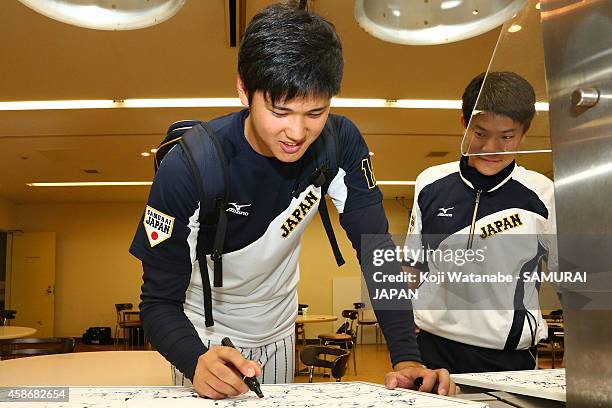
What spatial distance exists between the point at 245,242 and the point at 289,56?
0.42m

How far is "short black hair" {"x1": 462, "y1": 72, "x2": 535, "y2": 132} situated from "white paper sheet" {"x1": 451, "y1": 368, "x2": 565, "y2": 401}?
412mm

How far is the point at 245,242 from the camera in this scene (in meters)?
1.21

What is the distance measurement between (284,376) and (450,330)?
49cm

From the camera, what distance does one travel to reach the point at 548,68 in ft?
2.19

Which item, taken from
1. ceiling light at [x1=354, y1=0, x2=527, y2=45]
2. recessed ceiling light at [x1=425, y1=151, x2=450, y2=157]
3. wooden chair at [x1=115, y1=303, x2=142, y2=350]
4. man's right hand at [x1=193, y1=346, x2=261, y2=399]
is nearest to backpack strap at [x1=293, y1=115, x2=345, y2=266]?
ceiling light at [x1=354, y1=0, x2=527, y2=45]

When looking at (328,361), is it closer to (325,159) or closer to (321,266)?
(325,159)

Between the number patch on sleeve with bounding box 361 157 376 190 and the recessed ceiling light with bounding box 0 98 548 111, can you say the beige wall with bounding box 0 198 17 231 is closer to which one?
the recessed ceiling light with bounding box 0 98 548 111

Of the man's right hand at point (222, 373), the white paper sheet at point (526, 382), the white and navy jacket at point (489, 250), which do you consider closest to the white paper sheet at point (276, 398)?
the man's right hand at point (222, 373)

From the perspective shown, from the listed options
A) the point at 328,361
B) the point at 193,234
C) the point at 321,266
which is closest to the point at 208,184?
the point at 193,234

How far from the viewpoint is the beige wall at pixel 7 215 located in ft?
36.3

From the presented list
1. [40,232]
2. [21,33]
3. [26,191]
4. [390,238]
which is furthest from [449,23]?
[40,232]

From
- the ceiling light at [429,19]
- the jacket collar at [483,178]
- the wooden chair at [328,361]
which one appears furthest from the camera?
the wooden chair at [328,361]

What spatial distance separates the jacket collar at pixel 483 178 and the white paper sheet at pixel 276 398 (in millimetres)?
886

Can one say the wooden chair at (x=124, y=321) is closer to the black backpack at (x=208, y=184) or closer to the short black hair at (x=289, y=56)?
the black backpack at (x=208, y=184)
